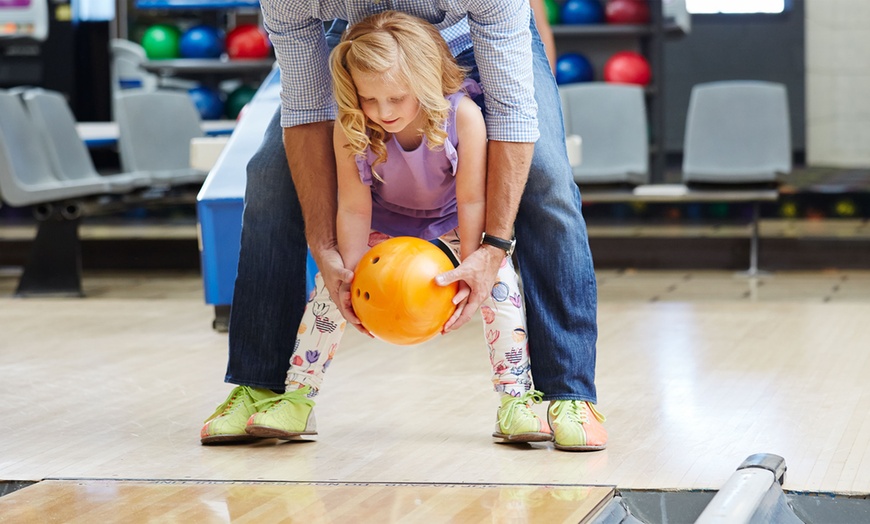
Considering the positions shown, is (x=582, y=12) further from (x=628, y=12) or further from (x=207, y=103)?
(x=207, y=103)

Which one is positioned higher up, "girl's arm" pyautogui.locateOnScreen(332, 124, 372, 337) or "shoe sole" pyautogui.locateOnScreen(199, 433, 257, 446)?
"girl's arm" pyautogui.locateOnScreen(332, 124, 372, 337)

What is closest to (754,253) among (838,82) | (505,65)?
(505,65)

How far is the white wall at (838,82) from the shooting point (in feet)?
36.1

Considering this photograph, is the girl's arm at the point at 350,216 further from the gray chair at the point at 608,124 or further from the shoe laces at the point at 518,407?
the gray chair at the point at 608,124

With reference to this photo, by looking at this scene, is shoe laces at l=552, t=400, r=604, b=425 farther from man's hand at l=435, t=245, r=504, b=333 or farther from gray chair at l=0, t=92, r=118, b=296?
gray chair at l=0, t=92, r=118, b=296

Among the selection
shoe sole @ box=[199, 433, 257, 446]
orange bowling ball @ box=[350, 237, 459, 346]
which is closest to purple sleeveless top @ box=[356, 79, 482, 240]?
orange bowling ball @ box=[350, 237, 459, 346]

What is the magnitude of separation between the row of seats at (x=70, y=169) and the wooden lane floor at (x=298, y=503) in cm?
315

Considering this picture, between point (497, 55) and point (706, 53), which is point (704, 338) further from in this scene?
point (706, 53)

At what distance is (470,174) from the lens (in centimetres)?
199

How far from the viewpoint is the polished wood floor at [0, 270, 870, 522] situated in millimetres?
1939

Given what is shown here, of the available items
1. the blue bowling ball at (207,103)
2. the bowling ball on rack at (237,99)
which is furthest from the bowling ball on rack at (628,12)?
the blue bowling ball at (207,103)

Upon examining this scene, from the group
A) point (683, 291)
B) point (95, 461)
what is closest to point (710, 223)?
point (683, 291)

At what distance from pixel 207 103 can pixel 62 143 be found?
9.64 ft

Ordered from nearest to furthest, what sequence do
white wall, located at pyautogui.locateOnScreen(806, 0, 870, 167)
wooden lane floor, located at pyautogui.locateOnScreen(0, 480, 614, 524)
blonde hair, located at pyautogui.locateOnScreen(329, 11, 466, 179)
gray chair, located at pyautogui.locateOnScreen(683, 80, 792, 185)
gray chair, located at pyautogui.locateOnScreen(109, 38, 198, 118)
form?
wooden lane floor, located at pyautogui.locateOnScreen(0, 480, 614, 524) → blonde hair, located at pyautogui.locateOnScreen(329, 11, 466, 179) → gray chair, located at pyautogui.locateOnScreen(683, 80, 792, 185) → gray chair, located at pyautogui.locateOnScreen(109, 38, 198, 118) → white wall, located at pyautogui.locateOnScreen(806, 0, 870, 167)
